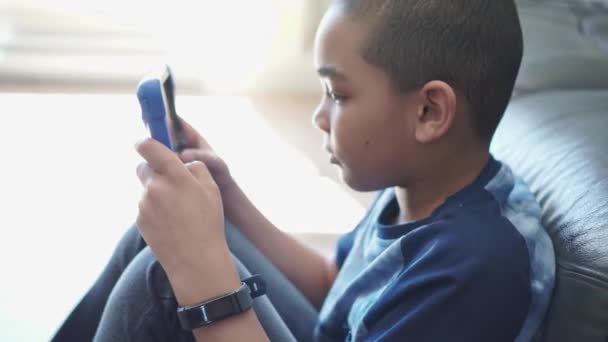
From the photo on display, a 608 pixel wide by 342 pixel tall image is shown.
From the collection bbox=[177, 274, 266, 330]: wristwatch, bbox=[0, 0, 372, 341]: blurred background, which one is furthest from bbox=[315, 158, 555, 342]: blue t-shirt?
bbox=[0, 0, 372, 341]: blurred background

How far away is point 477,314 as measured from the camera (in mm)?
518

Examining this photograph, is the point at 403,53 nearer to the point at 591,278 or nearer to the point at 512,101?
the point at 591,278

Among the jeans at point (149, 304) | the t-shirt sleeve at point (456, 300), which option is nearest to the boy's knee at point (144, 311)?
the jeans at point (149, 304)

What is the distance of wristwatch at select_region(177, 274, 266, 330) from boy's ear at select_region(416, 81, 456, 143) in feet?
0.76

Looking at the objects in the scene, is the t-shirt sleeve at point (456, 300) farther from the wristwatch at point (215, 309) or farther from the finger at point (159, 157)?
the finger at point (159, 157)

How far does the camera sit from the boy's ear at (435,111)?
0.58 metres

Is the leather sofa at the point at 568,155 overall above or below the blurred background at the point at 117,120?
below

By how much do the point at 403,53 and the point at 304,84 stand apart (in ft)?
3.87

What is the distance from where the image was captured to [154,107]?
1.90 ft

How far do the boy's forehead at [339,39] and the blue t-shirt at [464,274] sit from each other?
18cm

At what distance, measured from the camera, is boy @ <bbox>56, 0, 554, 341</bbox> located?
20.9 inches

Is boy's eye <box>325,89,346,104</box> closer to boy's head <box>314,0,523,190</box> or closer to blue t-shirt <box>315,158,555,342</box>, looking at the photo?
boy's head <box>314,0,523,190</box>

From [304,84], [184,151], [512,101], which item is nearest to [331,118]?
[184,151]

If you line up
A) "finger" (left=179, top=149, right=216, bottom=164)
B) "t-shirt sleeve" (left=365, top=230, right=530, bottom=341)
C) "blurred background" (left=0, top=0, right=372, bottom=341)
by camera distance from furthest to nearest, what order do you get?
"blurred background" (left=0, top=0, right=372, bottom=341) → "finger" (left=179, top=149, right=216, bottom=164) → "t-shirt sleeve" (left=365, top=230, right=530, bottom=341)
